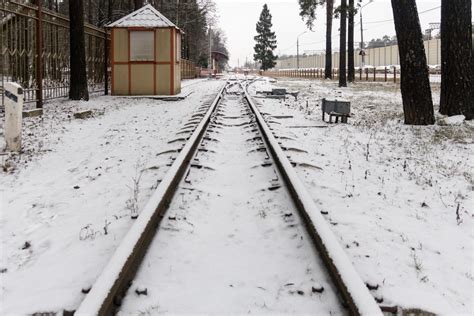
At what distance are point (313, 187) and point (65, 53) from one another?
46.4ft

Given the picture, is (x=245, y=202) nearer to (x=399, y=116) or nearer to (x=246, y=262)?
(x=246, y=262)

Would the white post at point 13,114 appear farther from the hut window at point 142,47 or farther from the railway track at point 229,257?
the hut window at point 142,47

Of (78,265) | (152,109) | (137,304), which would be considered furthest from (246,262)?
(152,109)

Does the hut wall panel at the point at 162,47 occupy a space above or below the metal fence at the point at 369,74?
below

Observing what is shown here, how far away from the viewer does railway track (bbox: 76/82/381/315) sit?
2768 millimetres

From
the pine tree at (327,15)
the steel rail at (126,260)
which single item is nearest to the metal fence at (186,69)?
the pine tree at (327,15)

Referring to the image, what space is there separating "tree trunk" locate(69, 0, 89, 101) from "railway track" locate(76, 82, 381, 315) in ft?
39.3

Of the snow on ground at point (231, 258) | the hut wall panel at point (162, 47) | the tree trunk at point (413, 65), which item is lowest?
the snow on ground at point (231, 258)

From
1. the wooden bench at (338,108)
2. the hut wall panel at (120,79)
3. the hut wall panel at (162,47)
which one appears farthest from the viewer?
the hut wall panel at (120,79)

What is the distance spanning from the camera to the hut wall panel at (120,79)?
19.6 meters

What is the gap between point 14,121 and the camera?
24.5ft

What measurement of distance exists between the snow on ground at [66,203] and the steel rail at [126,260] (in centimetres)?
24

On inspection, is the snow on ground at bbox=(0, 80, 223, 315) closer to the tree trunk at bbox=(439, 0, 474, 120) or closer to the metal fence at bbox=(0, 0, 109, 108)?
the metal fence at bbox=(0, 0, 109, 108)

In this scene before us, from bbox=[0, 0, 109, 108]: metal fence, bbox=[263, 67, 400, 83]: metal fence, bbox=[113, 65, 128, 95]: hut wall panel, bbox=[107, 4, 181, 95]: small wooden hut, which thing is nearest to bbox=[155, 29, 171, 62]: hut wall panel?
bbox=[107, 4, 181, 95]: small wooden hut
